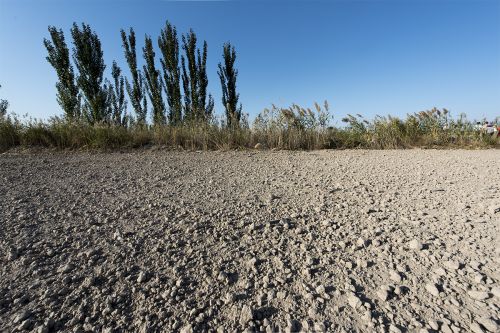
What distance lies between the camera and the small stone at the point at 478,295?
0.98m

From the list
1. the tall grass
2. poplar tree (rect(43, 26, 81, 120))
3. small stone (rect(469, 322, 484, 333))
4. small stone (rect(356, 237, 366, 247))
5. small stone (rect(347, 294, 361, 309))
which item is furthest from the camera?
poplar tree (rect(43, 26, 81, 120))

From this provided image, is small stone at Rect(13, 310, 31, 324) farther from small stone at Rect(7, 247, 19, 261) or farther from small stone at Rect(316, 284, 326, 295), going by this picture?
small stone at Rect(316, 284, 326, 295)

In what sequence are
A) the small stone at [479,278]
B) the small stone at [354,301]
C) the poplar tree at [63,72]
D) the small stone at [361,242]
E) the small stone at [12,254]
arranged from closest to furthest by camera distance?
the small stone at [354,301] < the small stone at [479,278] < the small stone at [12,254] < the small stone at [361,242] < the poplar tree at [63,72]

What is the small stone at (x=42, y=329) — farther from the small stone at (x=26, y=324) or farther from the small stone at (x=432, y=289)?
the small stone at (x=432, y=289)

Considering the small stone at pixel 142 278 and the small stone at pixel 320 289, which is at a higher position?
the small stone at pixel 142 278

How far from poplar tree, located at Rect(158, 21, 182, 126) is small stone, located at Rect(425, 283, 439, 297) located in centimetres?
910

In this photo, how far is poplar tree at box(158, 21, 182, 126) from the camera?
926 centimetres

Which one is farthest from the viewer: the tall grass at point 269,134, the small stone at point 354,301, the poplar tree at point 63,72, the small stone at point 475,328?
the poplar tree at point 63,72

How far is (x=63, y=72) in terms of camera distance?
8.70 meters

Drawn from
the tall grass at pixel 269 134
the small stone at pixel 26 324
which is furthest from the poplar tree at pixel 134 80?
the small stone at pixel 26 324

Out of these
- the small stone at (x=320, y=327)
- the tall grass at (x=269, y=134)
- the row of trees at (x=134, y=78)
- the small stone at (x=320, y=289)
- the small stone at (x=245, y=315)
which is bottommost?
the small stone at (x=320, y=327)

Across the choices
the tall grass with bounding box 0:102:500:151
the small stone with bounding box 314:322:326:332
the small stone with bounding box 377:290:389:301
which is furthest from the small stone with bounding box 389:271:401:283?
the tall grass with bounding box 0:102:500:151

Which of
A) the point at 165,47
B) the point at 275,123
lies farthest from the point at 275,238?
the point at 165,47

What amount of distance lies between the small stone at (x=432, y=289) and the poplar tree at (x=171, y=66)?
9.10m
